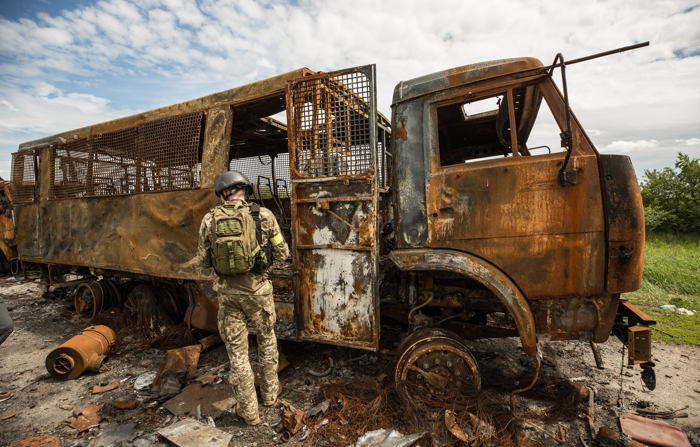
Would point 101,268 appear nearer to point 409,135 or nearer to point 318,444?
point 318,444

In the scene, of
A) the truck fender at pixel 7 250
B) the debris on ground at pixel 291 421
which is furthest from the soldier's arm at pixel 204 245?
the truck fender at pixel 7 250

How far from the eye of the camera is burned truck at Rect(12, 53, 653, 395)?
8.05ft

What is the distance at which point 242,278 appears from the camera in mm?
2830

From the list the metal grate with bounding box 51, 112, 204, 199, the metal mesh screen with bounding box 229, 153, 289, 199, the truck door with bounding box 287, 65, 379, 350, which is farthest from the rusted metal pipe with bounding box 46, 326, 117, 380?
the metal mesh screen with bounding box 229, 153, 289, 199

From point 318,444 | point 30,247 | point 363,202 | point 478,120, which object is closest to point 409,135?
point 363,202

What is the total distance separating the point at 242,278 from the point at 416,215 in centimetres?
162

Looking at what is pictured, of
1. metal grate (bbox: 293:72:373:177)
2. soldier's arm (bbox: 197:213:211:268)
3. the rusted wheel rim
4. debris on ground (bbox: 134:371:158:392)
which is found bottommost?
debris on ground (bbox: 134:371:158:392)

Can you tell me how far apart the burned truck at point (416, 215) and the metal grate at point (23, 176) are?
2.22 m

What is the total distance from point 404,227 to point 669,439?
244 cm

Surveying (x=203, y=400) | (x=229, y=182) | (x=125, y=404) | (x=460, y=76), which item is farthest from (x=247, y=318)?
(x=460, y=76)

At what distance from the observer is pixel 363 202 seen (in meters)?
2.98

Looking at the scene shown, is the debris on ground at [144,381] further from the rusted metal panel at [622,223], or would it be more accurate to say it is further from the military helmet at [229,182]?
the rusted metal panel at [622,223]

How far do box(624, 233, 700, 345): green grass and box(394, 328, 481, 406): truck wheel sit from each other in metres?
3.52

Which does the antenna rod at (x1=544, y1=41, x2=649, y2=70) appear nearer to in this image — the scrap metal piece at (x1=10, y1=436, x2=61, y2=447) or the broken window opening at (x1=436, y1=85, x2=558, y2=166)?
the broken window opening at (x1=436, y1=85, x2=558, y2=166)
